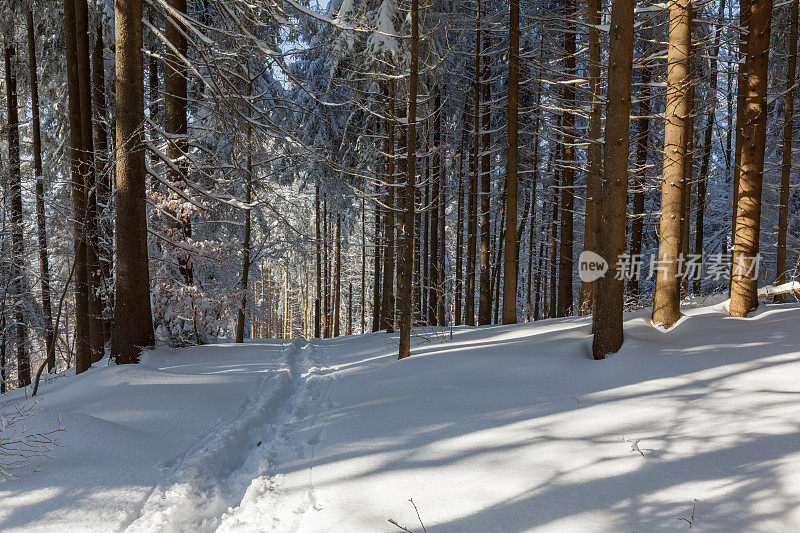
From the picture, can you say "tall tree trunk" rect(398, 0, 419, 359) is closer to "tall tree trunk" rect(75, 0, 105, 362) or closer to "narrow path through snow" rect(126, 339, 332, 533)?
"narrow path through snow" rect(126, 339, 332, 533)

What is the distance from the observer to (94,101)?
10.2 meters

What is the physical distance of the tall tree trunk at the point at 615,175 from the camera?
19.8 ft

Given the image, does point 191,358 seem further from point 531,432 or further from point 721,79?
point 721,79

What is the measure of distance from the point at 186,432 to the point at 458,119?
17965 mm

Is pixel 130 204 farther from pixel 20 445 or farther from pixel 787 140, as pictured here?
pixel 787 140

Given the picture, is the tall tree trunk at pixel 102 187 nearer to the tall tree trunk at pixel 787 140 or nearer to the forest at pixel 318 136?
the forest at pixel 318 136

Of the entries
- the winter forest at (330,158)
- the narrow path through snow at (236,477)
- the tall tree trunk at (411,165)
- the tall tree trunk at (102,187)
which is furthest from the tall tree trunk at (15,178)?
the tall tree trunk at (411,165)

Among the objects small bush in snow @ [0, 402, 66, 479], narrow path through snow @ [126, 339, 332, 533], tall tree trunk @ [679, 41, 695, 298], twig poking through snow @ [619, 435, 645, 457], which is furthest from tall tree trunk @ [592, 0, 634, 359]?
small bush in snow @ [0, 402, 66, 479]

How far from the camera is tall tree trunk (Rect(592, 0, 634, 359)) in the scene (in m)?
6.05

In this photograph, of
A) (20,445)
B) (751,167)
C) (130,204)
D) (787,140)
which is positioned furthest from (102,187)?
(787,140)

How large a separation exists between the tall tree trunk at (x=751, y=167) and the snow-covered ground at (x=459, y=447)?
99 centimetres

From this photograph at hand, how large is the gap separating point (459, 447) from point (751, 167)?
26.1 feet

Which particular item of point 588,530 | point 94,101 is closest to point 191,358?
point 94,101

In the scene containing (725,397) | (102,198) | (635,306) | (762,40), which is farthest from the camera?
(635,306)
